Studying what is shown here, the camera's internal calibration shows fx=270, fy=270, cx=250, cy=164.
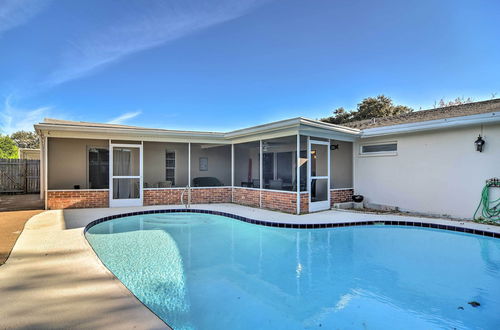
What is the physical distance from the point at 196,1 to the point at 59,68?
24.1ft

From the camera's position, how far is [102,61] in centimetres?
1156

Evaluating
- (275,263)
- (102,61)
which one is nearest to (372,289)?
(275,263)

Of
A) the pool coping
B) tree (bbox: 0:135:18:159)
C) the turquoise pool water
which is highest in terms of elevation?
tree (bbox: 0:135:18:159)

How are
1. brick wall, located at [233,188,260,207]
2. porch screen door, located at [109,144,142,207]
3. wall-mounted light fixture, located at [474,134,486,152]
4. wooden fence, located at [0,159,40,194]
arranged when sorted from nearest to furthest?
wall-mounted light fixture, located at [474,134,486,152] → porch screen door, located at [109,144,142,207] → brick wall, located at [233,188,260,207] → wooden fence, located at [0,159,40,194]

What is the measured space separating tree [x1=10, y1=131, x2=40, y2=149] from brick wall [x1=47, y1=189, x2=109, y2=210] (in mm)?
36431

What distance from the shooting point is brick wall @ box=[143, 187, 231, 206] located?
954 cm

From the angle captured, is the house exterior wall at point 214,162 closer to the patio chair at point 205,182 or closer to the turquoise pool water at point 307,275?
the patio chair at point 205,182

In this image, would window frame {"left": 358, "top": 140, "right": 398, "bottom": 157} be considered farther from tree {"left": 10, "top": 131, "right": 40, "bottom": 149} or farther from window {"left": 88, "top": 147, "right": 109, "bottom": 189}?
tree {"left": 10, "top": 131, "right": 40, "bottom": 149}

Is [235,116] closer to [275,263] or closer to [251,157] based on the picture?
[251,157]

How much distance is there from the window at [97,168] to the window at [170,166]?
2.23 m

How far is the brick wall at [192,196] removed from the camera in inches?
376

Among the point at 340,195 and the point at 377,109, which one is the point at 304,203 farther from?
the point at 377,109

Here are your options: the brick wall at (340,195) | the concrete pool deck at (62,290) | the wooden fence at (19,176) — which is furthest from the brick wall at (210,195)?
the wooden fence at (19,176)

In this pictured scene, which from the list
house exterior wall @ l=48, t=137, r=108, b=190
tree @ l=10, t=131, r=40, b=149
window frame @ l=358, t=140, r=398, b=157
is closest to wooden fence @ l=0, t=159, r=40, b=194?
house exterior wall @ l=48, t=137, r=108, b=190
